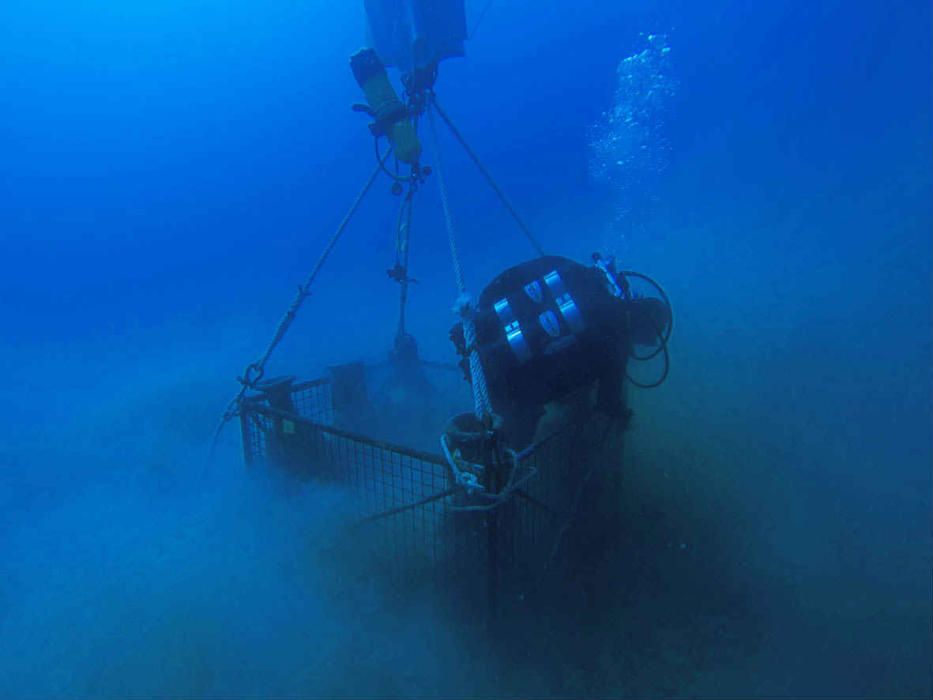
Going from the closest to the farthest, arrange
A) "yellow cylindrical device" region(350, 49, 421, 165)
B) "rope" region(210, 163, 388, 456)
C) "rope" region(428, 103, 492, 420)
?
"rope" region(428, 103, 492, 420), "yellow cylindrical device" region(350, 49, 421, 165), "rope" region(210, 163, 388, 456)

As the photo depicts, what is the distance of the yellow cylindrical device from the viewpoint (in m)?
4.02

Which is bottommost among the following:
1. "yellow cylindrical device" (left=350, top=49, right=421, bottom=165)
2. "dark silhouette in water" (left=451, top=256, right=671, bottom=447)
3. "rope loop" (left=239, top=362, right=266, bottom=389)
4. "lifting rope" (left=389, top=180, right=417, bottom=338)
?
"dark silhouette in water" (left=451, top=256, right=671, bottom=447)

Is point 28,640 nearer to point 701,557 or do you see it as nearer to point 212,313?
point 701,557

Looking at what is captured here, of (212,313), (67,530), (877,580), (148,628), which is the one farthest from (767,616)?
(212,313)

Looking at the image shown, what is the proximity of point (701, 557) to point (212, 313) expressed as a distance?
35.4 metres

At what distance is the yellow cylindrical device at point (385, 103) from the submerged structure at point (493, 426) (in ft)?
0.04

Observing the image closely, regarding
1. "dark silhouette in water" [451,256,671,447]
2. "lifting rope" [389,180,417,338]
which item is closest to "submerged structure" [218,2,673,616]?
"dark silhouette in water" [451,256,671,447]

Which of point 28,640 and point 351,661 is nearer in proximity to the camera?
point 351,661

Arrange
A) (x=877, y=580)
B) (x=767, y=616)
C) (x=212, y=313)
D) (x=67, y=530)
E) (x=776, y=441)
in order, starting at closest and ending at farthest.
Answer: (x=767, y=616)
(x=877, y=580)
(x=67, y=530)
(x=776, y=441)
(x=212, y=313)

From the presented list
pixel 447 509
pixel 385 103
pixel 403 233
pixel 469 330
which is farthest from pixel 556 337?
pixel 385 103

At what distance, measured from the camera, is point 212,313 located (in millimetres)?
31984

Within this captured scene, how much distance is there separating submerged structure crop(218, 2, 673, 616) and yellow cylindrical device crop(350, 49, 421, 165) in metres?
0.01

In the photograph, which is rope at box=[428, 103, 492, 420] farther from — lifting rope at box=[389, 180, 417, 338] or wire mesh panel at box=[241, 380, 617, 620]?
lifting rope at box=[389, 180, 417, 338]

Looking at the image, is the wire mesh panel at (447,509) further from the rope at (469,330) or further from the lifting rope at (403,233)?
the lifting rope at (403,233)
